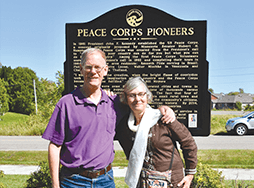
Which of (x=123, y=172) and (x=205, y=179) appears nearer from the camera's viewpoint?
(x=205, y=179)

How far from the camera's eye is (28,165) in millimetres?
7566

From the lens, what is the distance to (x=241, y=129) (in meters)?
15.2

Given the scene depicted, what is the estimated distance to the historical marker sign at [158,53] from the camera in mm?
4508

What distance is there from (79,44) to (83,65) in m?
2.21

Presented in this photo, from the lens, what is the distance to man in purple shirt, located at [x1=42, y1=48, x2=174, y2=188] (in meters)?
2.44

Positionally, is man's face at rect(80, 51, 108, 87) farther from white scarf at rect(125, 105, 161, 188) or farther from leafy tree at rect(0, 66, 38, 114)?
leafy tree at rect(0, 66, 38, 114)

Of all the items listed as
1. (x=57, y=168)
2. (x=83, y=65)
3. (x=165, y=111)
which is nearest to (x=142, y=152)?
(x=165, y=111)

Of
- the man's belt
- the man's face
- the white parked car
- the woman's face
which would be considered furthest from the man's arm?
the white parked car

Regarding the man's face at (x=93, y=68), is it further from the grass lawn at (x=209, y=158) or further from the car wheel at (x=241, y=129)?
the car wheel at (x=241, y=129)

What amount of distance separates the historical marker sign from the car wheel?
11.9 m

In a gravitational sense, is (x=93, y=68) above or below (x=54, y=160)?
above

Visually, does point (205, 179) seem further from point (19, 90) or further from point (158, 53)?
point (19, 90)

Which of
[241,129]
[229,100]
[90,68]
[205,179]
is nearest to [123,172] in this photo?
[205,179]

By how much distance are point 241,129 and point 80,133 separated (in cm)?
1497
